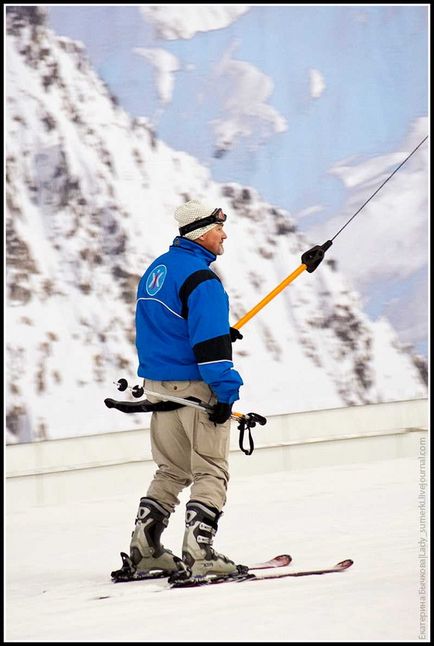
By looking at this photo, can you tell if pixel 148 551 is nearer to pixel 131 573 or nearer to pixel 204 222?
pixel 131 573

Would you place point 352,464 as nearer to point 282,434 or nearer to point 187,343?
point 282,434

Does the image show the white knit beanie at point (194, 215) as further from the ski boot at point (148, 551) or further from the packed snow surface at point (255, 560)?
the packed snow surface at point (255, 560)

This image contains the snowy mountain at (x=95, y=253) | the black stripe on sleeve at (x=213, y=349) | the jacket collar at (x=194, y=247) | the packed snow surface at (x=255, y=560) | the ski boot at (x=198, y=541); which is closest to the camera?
the packed snow surface at (x=255, y=560)

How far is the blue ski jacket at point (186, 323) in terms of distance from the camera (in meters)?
4.94

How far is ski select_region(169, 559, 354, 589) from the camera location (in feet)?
16.5

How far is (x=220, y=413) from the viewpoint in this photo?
16.5 ft

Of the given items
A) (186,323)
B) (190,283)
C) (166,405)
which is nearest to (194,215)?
(190,283)

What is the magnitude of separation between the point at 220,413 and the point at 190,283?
0.46m

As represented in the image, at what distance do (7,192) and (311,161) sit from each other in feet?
6.07

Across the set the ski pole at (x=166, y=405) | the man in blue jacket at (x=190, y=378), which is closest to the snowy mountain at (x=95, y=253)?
the ski pole at (x=166, y=405)

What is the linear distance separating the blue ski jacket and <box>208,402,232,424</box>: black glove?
0.03 m

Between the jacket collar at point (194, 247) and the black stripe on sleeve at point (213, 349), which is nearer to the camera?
the black stripe on sleeve at point (213, 349)

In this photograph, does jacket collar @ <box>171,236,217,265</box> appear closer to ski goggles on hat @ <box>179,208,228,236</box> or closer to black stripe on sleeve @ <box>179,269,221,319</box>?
ski goggles on hat @ <box>179,208,228,236</box>

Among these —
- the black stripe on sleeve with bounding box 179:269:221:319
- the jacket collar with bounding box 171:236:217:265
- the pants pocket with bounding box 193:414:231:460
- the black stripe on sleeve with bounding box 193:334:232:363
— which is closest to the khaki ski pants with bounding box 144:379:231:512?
the pants pocket with bounding box 193:414:231:460
